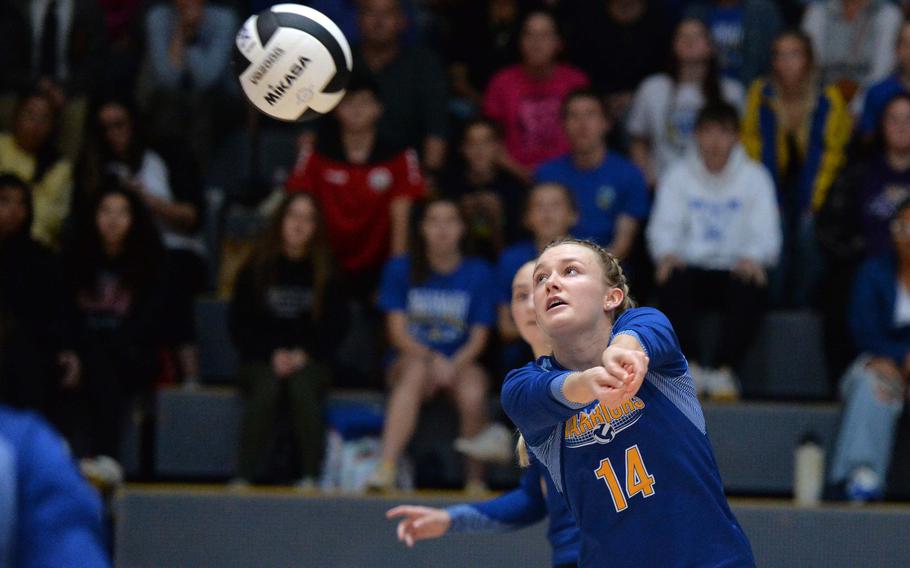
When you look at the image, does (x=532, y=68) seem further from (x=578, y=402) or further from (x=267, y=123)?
(x=578, y=402)

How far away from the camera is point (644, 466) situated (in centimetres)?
345

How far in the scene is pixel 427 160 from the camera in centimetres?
818

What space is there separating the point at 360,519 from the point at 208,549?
31.7 inches

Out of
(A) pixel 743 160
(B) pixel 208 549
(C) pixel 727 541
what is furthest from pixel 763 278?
(C) pixel 727 541

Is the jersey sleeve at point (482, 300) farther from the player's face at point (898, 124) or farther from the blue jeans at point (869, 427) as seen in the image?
the player's face at point (898, 124)

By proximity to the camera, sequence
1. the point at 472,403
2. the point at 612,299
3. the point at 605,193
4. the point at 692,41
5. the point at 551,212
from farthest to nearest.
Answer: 1. the point at 692,41
2. the point at 605,193
3. the point at 551,212
4. the point at 472,403
5. the point at 612,299

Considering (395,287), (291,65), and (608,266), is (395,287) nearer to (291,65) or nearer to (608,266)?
(291,65)

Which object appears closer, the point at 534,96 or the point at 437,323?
the point at 437,323

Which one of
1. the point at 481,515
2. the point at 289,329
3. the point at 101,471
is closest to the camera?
the point at 481,515

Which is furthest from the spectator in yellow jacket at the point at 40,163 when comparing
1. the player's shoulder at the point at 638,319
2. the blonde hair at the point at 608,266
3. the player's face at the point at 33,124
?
the player's shoulder at the point at 638,319

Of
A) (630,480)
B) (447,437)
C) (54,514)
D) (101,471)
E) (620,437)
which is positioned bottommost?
(101,471)

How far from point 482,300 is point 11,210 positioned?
2.60m

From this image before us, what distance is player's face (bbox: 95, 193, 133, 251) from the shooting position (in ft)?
24.0

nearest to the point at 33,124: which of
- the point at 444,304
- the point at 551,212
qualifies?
the point at 444,304
